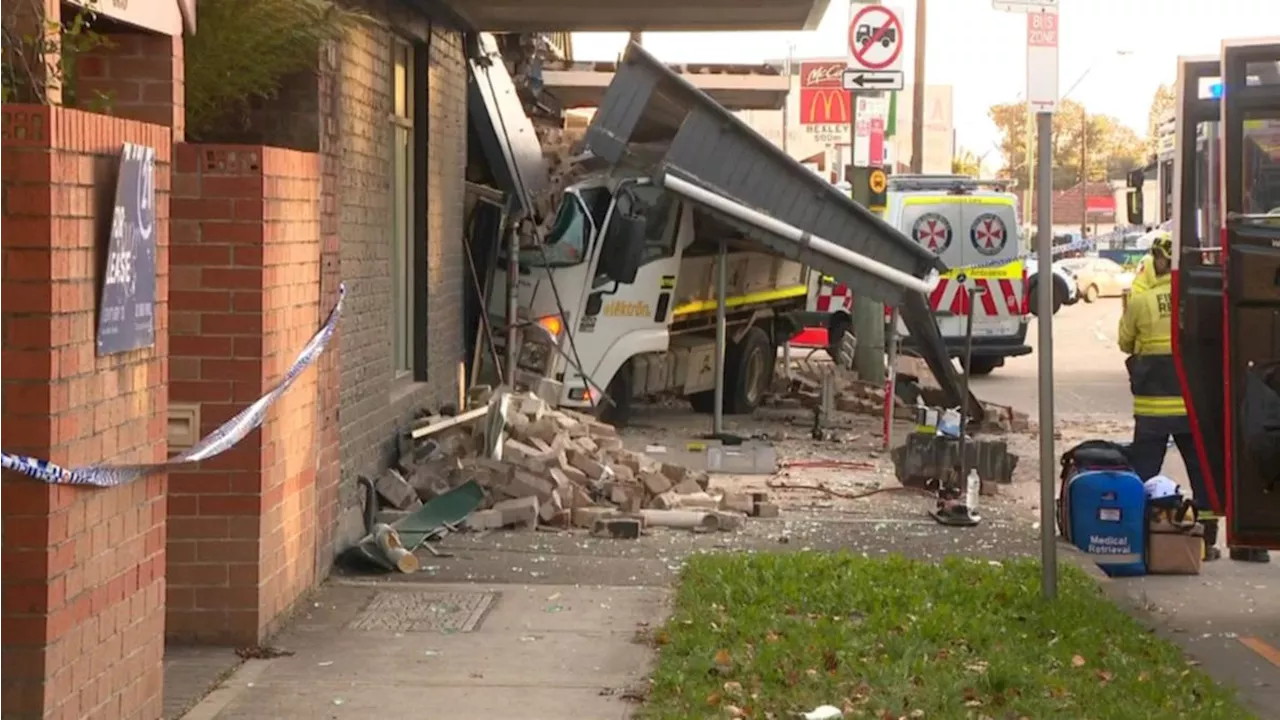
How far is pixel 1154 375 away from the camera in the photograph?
11.2 meters

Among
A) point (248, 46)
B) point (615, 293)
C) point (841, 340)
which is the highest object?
point (248, 46)

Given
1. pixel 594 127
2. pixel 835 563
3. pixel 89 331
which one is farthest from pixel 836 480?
pixel 89 331

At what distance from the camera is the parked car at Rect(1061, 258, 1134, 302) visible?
5331 centimetres

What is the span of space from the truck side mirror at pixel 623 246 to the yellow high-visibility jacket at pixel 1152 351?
438 cm

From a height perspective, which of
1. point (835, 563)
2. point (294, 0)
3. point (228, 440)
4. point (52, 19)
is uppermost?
point (294, 0)

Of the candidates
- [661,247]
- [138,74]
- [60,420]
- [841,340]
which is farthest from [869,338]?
[60,420]

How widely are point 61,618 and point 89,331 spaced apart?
0.80 meters

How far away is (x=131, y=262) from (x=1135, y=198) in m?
7.06

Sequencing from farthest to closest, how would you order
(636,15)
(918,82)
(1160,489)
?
(918,82)
(636,15)
(1160,489)

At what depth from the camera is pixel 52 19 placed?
506cm

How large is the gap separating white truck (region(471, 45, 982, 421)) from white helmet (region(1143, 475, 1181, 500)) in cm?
383

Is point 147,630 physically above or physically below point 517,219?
below

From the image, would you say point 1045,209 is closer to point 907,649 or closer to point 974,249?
point 907,649

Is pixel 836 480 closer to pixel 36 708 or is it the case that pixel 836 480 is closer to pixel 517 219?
pixel 517 219
